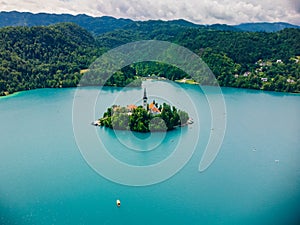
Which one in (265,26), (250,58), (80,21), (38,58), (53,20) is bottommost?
(38,58)

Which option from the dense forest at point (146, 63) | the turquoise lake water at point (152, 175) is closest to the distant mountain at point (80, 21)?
the dense forest at point (146, 63)

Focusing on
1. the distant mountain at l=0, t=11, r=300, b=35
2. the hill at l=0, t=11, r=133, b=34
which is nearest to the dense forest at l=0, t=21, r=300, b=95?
the distant mountain at l=0, t=11, r=300, b=35

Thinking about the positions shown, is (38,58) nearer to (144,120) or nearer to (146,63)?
(146,63)

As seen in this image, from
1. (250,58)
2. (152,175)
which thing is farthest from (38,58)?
(152,175)

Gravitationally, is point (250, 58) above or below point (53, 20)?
below

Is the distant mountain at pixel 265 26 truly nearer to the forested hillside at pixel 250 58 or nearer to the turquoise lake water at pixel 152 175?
the forested hillside at pixel 250 58

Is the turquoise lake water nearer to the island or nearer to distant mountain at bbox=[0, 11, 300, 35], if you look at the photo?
the island
